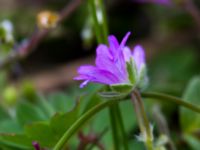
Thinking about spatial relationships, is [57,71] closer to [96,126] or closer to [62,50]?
[62,50]

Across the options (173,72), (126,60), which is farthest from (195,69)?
(126,60)

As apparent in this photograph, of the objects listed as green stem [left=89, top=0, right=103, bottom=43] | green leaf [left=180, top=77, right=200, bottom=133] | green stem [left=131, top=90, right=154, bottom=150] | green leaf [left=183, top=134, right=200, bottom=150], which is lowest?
green leaf [left=183, top=134, right=200, bottom=150]

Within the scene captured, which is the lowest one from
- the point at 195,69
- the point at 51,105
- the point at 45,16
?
the point at 195,69

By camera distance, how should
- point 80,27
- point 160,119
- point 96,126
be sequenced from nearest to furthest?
point 160,119, point 96,126, point 80,27

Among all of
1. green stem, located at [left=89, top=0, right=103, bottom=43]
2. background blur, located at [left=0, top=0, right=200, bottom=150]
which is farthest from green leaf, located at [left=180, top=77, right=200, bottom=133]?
background blur, located at [left=0, top=0, right=200, bottom=150]

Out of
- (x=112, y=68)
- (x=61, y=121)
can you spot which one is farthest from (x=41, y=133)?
(x=112, y=68)

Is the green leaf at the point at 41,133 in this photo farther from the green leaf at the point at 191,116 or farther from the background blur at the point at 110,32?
the background blur at the point at 110,32

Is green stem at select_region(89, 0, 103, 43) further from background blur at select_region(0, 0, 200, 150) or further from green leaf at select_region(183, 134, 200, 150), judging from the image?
background blur at select_region(0, 0, 200, 150)

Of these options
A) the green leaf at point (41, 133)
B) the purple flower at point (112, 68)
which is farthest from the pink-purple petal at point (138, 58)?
the green leaf at point (41, 133)
